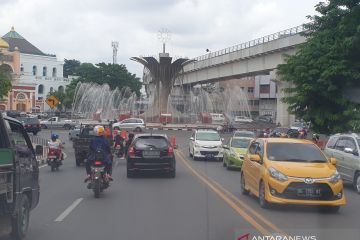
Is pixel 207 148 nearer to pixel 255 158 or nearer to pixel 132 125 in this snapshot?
pixel 255 158

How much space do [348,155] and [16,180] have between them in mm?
12594

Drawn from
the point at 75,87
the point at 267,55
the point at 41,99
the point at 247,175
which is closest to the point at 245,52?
the point at 267,55

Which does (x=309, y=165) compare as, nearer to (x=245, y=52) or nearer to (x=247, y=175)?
(x=247, y=175)

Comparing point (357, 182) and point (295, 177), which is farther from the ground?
point (295, 177)

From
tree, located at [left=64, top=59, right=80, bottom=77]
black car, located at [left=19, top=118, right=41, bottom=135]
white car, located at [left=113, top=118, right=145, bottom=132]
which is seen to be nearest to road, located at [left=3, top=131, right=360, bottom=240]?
black car, located at [left=19, top=118, right=41, bottom=135]

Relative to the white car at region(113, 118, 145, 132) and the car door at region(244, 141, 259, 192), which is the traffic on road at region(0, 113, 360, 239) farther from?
the white car at region(113, 118, 145, 132)

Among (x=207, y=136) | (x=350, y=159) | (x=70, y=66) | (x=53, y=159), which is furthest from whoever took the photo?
(x=70, y=66)

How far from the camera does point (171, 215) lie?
11.9 m

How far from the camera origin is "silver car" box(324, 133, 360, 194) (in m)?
17.9

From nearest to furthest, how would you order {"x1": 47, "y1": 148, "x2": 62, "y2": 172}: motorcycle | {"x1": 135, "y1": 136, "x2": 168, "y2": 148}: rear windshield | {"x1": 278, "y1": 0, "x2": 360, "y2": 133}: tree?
{"x1": 135, "y1": 136, "x2": 168, "y2": 148}: rear windshield, {"x1": 47, "y1": 148, "x2": 62, "y2": 172}: motorcycle, {"x1": 278, "y1": 0, "x2": 360, "y2": 133}: tree

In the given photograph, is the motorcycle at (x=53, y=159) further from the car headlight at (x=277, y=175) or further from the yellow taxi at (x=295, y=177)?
the car headlight at (x=277, y=175)

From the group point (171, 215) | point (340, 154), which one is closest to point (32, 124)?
point (340, 154)

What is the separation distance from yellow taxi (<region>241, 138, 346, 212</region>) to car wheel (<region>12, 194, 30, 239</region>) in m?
5.35

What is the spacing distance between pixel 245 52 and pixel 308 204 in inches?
1658
